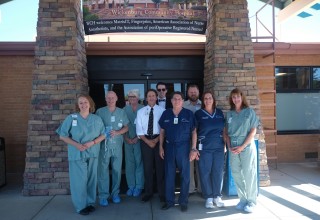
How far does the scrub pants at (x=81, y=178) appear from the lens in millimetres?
4605

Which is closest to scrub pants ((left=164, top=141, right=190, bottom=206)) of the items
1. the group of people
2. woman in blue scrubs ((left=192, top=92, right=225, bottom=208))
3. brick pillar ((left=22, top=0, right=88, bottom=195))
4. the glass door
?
the group of people

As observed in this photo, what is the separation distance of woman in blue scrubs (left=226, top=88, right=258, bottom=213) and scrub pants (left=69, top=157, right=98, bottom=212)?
2127 mm

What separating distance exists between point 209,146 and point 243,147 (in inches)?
19.6

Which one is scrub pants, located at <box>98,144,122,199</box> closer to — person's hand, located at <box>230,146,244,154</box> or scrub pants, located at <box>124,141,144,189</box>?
scrub pants, located at <box>124,141,144,189</box>

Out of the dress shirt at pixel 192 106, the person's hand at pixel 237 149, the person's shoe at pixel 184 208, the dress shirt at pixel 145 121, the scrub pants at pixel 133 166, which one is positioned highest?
the dress shirt at pixel 192 106

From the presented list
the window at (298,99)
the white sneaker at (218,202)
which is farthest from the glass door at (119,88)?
the window at (298,99)

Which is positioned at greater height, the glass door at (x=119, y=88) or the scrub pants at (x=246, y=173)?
the glass door at (x=119, y=88)

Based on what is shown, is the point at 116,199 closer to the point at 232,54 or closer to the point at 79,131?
the point at 79,131

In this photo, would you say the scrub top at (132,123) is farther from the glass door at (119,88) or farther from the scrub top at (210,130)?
the glass door at (119,88)

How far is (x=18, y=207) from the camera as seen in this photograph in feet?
16.4

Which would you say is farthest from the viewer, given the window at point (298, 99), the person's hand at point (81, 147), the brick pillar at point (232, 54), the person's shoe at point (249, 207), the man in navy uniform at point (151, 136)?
the window at point (298, 99)

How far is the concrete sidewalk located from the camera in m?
4.54

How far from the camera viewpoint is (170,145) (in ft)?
15.3

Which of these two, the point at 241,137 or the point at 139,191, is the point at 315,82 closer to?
the point at 241,137
